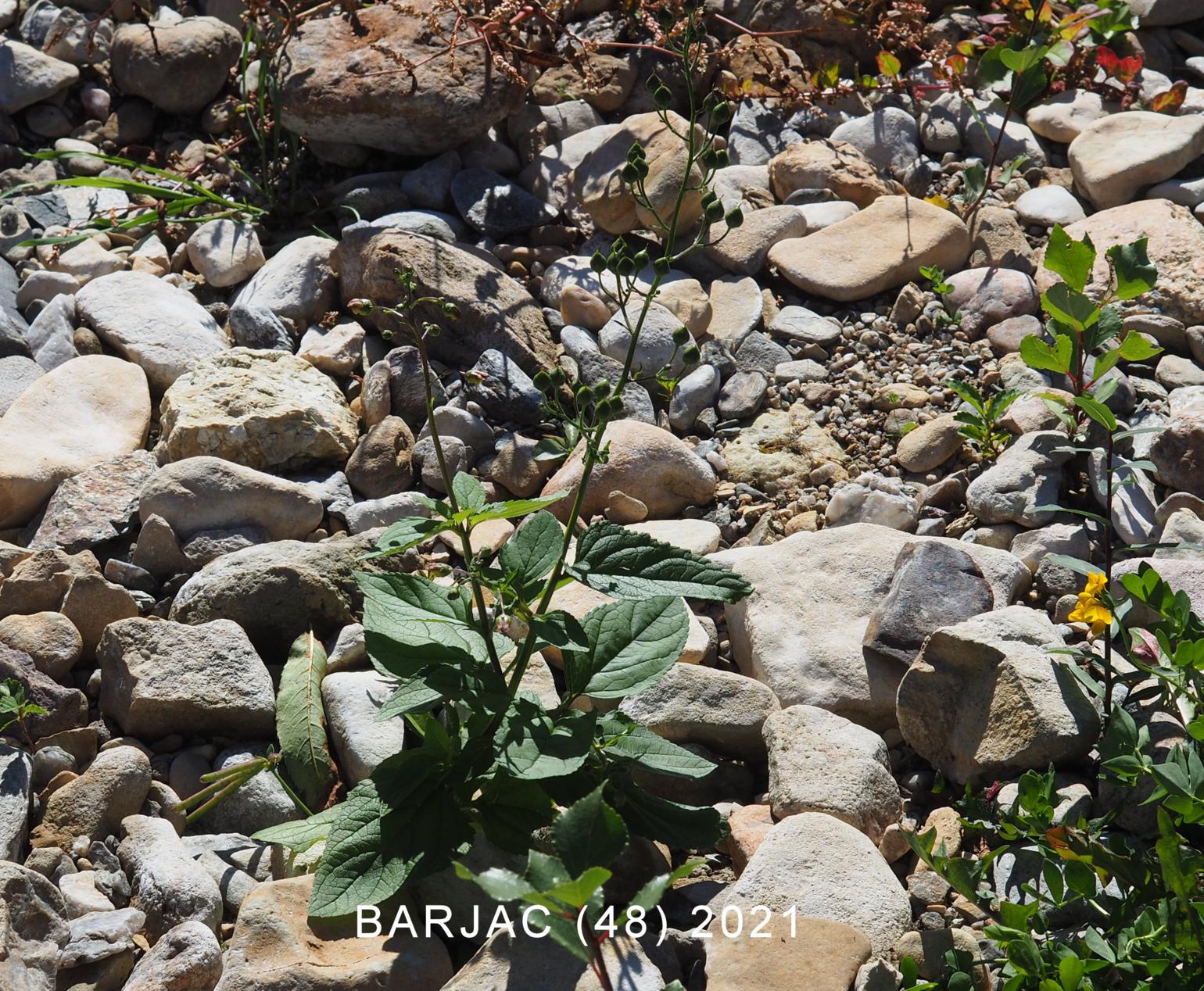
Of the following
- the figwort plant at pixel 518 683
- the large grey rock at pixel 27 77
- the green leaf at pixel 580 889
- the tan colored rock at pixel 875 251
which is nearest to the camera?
the green leaf at pixel 580 889

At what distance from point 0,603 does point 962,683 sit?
2.59 metres

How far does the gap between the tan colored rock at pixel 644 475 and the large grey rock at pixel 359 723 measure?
35.1 inches

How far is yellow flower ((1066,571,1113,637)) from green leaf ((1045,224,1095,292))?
0.85 m

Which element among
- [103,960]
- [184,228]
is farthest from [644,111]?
[103,960]

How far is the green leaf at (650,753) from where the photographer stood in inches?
107

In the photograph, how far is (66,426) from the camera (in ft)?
13.5

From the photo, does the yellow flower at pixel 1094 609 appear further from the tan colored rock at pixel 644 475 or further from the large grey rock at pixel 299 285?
the large grey rock at pixel 299 285

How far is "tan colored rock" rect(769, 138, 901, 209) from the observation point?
5.11m

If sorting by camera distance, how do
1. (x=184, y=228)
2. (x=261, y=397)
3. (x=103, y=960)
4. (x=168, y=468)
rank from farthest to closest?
1. (x=184, y=228)
2. (x=261, y=397)
3. (x=168, y=468)
4. (x=103, y=960)

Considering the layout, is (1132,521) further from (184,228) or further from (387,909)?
(184,228)

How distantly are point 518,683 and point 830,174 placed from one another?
10.5ft

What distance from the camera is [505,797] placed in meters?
2.68

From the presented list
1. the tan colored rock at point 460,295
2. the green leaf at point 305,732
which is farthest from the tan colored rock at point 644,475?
the green leaf at point 305,732

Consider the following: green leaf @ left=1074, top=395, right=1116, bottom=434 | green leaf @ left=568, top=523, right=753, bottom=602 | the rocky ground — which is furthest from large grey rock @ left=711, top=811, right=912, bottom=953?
green leaf @ left=1074, top=395, right=1116, bottom=434
